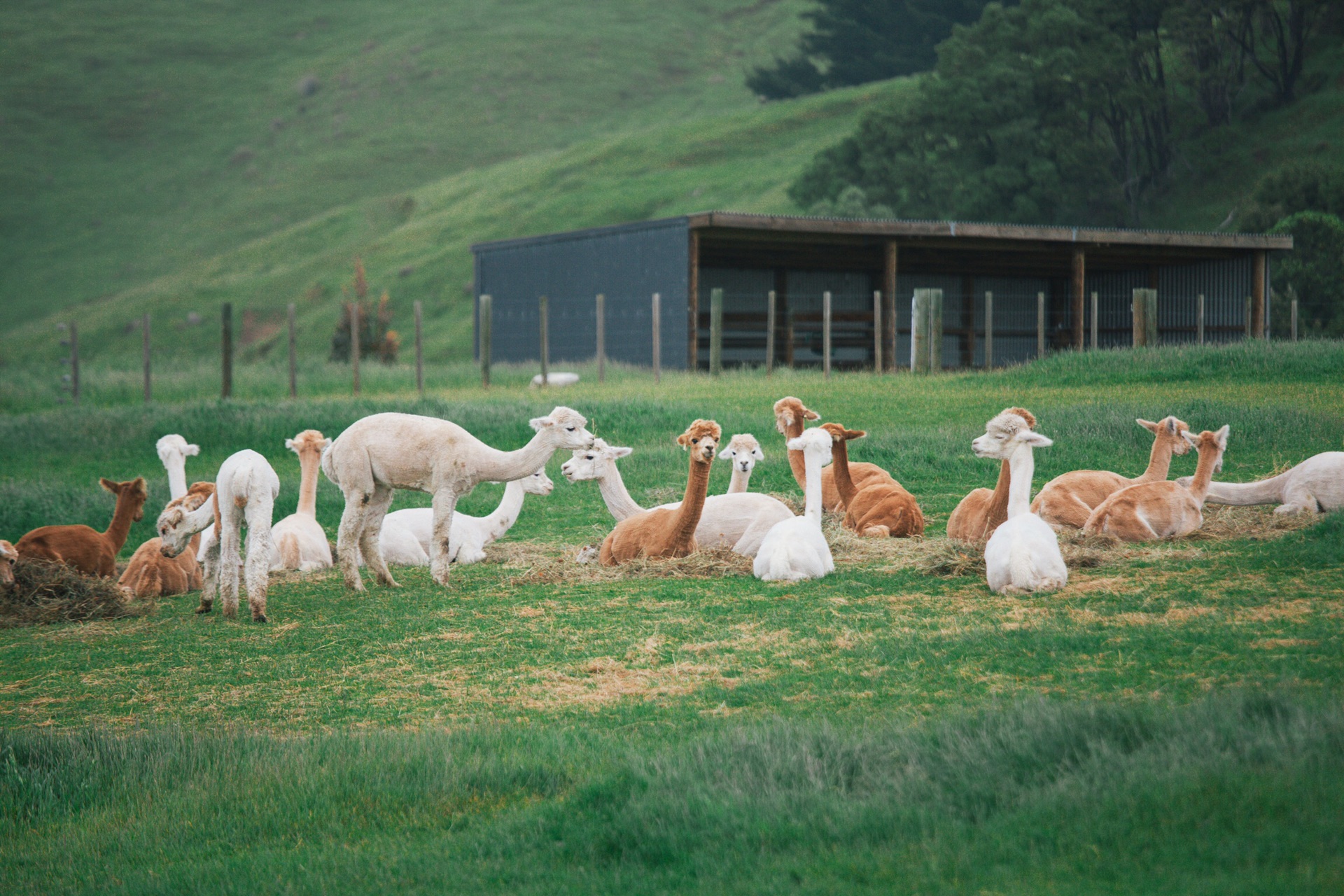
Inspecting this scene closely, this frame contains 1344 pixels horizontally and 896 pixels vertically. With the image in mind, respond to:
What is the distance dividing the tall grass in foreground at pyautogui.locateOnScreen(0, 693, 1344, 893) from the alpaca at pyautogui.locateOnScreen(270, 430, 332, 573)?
215 inches

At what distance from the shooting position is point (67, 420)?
1927cm

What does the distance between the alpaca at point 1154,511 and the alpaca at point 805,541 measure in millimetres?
2112

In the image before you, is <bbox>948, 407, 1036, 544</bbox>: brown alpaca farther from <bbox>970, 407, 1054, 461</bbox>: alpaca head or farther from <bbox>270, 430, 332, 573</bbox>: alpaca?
<bbox>270, 430, 332, 573</bbox>: alpaca

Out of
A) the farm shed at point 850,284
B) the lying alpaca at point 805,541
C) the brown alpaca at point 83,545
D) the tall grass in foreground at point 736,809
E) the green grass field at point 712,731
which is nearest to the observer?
the tall grass in foreground at point 736,809

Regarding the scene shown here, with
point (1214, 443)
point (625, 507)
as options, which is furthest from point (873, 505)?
point (1214, 443)

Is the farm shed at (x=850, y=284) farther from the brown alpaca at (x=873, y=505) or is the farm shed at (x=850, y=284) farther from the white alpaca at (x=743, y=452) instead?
the white alpaca at (x=743, y=452)

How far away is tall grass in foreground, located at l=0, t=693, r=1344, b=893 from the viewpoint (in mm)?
3891

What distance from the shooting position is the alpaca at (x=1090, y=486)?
10.1m

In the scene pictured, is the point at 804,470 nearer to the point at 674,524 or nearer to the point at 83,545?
the point at 674,524

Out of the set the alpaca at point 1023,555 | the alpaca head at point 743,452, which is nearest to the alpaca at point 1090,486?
the alpaca at point 1023,555

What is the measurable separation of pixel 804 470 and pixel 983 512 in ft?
5.59

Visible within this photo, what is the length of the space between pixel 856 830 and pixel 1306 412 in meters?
12.7

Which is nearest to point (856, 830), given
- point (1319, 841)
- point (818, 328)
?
point (1319, 841)

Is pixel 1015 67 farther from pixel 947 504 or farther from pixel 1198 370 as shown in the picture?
pixel 947 504
